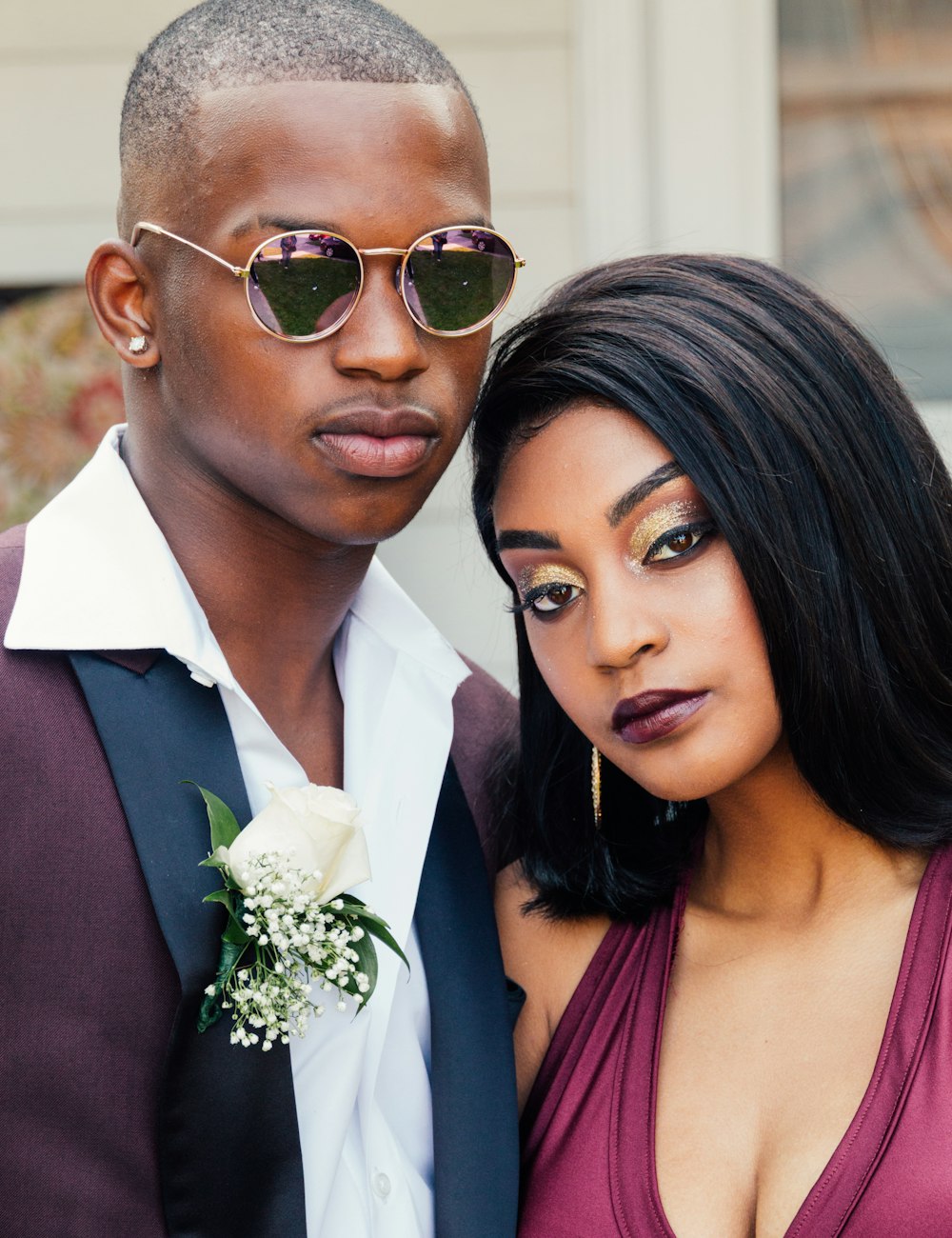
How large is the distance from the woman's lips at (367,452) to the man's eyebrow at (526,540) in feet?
0.78

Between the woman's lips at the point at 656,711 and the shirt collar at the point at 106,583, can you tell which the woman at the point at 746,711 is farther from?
the shirt collar at the point at 106,583

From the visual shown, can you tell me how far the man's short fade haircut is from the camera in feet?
6.86

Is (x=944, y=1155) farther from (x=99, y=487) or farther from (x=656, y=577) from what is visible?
(x=99, y=487)

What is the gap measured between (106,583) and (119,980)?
0.54 m

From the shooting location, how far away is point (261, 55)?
2.10m

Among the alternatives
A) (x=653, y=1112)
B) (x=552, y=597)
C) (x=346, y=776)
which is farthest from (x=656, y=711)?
(x=653, y=1112)

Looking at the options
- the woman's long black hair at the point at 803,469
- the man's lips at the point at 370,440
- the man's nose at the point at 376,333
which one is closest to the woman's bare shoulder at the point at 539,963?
the woman's long black hair at the point at 803,469

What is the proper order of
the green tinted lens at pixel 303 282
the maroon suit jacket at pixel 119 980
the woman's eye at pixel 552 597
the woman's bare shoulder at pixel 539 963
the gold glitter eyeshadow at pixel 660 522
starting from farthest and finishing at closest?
the woman's bare shoulder at pixel 539 963
the woman's eye at pixel 552 597
the gold glitter eyeshadow at pixel 660 522
the green tinted lens at pixel 303 282
the maroon suit jacket at pixel 119 980

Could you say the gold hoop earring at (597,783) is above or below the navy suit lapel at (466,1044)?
above

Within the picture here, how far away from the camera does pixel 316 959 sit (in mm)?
2023

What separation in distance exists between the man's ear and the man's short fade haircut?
149 mm

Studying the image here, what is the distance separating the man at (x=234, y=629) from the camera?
195 centimetres

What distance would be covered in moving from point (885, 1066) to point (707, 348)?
1030 millimetres

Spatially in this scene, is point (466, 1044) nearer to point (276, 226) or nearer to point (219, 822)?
point (219, 822)
